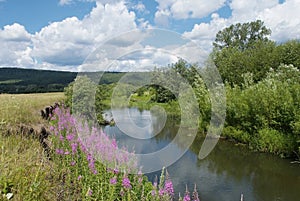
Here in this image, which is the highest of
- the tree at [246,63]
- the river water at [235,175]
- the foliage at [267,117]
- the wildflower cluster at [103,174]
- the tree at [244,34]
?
the tree at [244,34]

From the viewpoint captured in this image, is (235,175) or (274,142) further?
(274,142)

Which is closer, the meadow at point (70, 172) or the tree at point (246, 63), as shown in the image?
the meadow at point (70, 172)

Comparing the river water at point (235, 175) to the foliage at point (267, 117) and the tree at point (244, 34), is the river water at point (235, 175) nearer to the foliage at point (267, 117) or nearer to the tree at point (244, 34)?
the foliage at point (267, 117)

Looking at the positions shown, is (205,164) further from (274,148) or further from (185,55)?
(185,55)

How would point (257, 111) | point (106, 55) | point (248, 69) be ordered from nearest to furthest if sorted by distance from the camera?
point (106, 55)
point (257, 111)
point (248, 69)

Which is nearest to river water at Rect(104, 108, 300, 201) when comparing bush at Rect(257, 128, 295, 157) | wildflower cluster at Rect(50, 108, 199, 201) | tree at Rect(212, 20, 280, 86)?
bush at Rect(257, 128, 295, 157)

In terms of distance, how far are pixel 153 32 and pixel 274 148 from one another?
888cm

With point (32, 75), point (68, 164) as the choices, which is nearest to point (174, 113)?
point (68, 164)

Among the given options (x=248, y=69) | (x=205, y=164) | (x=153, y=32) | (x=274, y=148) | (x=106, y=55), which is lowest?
(x=205, y=164)

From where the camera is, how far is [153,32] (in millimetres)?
6258

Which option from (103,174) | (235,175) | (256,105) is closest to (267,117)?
(256,105)

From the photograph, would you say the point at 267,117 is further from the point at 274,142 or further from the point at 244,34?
the point at 244,34

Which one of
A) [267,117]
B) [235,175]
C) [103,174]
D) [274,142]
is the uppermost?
[267,117]

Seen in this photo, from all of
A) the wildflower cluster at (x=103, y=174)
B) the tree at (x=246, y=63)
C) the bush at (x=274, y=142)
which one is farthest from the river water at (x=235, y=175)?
the tree at (x=246, y=63)
